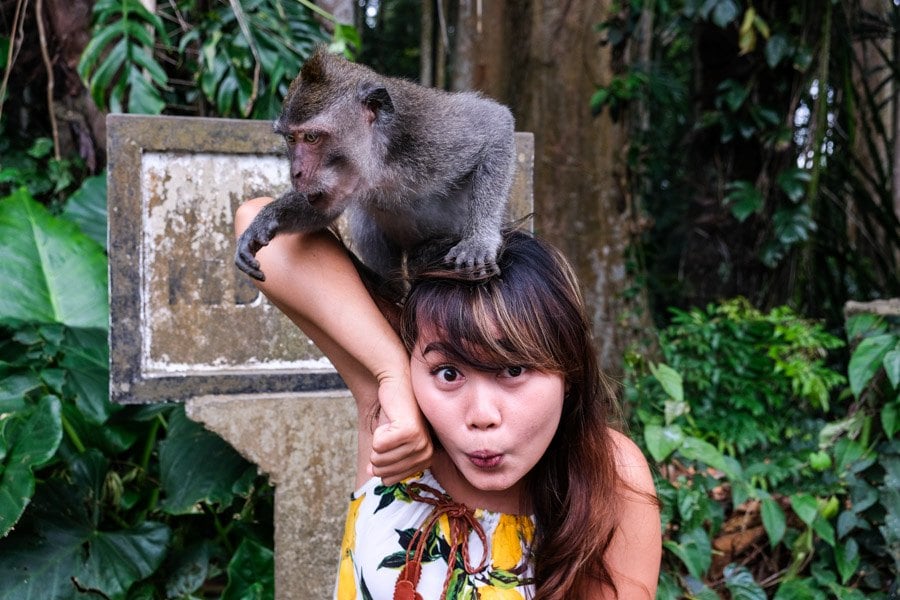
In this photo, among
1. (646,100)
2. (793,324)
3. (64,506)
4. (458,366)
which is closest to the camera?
(458,366)

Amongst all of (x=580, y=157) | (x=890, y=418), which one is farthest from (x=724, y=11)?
(x=890, y=418)

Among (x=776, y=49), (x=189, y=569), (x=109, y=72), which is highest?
(x=776, y=49)

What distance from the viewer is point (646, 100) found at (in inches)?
189

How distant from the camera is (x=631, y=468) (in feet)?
5.10

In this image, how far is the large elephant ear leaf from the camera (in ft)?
10.2

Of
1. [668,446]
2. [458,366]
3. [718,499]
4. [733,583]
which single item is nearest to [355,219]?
[458,366]

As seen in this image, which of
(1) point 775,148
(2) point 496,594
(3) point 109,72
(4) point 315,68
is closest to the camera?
(2) point 496,594

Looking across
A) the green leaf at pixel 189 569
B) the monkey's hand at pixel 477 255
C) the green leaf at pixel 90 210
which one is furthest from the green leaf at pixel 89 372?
the monkey's hand at pixel 477 255

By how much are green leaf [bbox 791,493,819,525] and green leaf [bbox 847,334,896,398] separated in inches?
15.0

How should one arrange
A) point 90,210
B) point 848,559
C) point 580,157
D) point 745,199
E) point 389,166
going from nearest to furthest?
point 389,166 → point 848,559 → point 90,210 → point 745,199 → point 580,157

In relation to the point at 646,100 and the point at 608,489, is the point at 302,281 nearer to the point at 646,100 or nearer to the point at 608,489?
the point at 608,489

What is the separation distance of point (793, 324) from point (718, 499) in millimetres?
881

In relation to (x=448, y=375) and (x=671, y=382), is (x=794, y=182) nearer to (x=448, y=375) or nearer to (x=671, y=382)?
(x=671, y=382)

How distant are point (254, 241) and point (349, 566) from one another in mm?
613
